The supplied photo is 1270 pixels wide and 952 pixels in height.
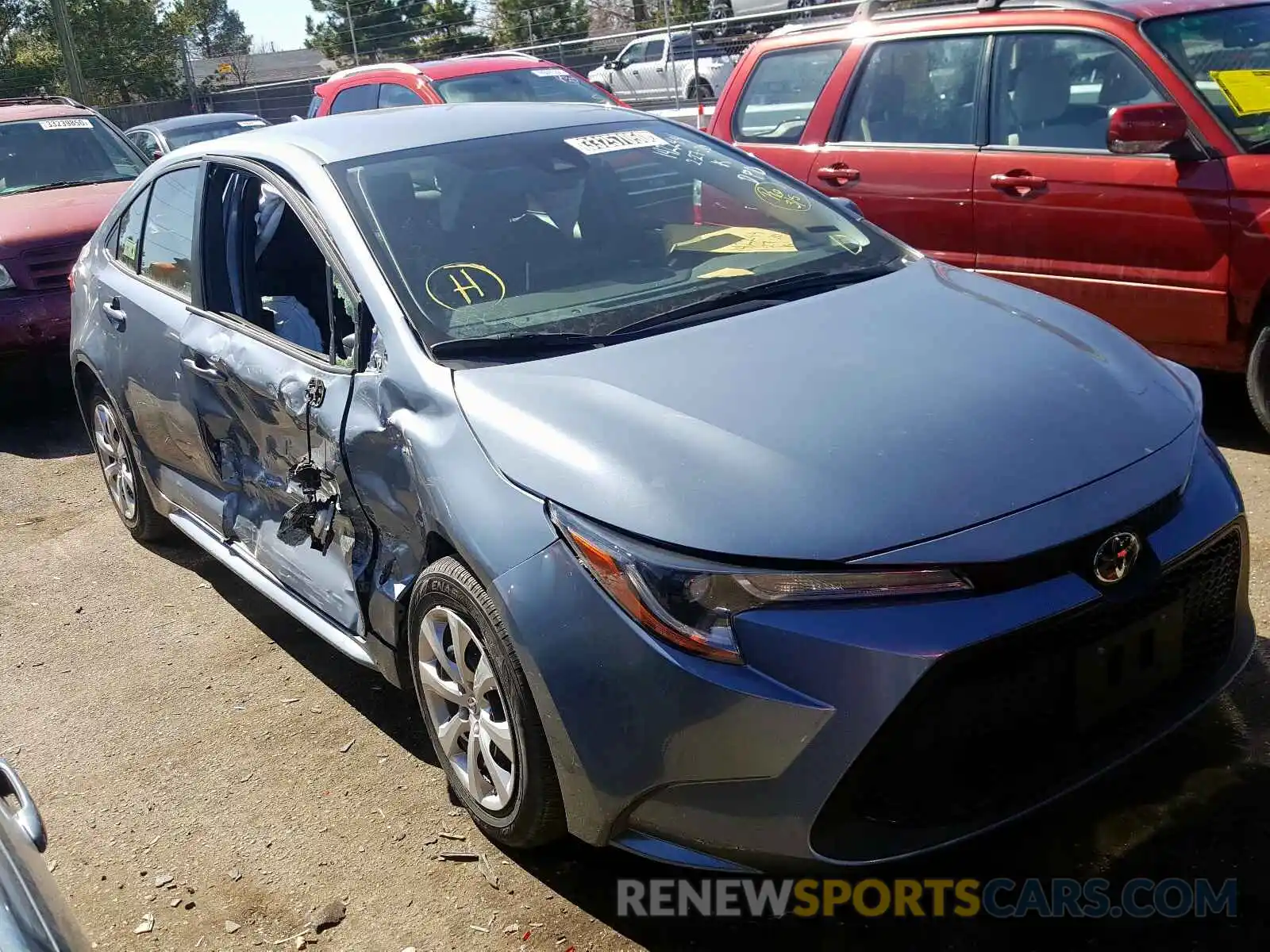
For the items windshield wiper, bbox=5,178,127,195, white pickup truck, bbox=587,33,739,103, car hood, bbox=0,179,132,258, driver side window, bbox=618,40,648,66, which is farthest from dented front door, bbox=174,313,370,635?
driver side window, bbox=618,40,648,66

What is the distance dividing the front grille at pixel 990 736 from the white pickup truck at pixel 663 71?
1401 centimetres

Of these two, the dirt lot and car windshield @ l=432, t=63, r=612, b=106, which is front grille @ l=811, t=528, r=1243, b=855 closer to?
the dirt lot

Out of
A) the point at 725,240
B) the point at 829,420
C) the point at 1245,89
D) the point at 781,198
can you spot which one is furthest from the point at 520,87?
the point at 829,420

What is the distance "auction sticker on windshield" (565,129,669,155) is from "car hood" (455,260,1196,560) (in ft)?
3.19

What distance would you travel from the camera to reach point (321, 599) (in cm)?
355

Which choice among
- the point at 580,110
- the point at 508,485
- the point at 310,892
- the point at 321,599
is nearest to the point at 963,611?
the point at 508,485

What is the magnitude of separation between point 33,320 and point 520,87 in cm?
463

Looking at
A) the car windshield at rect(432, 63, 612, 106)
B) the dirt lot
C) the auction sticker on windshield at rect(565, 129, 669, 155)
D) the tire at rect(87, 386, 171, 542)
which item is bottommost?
the dirt lot

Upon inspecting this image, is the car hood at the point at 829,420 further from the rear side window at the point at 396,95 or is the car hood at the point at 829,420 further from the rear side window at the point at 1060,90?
the rear side window at the point at 396,95

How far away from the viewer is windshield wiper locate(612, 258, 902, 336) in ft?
10.6

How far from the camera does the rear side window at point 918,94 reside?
5.82 m

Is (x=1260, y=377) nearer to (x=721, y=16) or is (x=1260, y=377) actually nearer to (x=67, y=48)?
(x=721, y=16)

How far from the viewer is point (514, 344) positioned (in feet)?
10.1

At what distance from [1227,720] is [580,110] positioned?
2.63 metres
